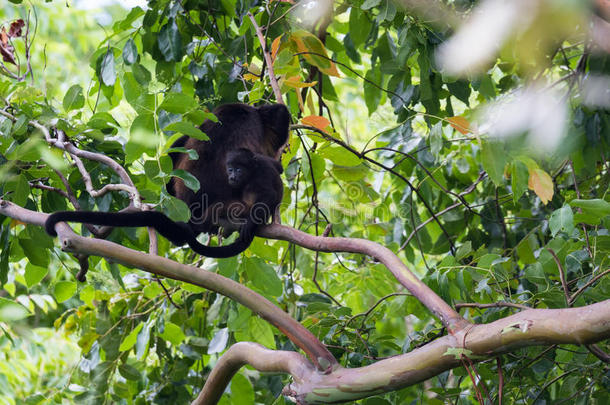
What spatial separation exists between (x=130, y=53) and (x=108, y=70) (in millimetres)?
129

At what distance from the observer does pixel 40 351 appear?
472cm

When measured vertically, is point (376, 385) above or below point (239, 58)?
below

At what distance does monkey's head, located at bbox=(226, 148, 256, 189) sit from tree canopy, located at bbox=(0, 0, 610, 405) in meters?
0.23

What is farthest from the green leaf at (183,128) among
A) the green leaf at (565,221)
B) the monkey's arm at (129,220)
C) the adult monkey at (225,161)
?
the green leaf at (565,221)

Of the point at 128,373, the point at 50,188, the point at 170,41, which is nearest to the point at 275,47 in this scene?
the point at 170,41

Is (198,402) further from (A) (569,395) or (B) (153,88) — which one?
(A) (569,395)

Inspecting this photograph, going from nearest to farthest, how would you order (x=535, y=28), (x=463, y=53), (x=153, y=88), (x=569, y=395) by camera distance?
(x=535, y=28), (x=463, y=53), (x=153, y=88), (x=569, y=395)

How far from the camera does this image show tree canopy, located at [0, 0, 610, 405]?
1.51 m

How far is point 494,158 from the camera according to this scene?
78.6 inches

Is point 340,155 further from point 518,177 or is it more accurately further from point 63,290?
point 63,290

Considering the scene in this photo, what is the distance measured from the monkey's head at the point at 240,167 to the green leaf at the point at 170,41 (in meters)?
0.71

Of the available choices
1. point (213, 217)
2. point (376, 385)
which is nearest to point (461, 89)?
point (213, 217)

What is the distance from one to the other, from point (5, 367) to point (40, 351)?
27cm

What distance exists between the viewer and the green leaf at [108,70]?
112 inches
